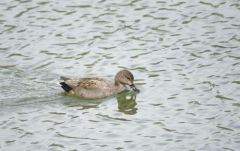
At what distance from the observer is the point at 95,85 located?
20.4 meters

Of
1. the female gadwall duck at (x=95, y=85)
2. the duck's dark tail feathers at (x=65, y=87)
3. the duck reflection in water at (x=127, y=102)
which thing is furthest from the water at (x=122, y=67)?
the duck's dark tail feathers at (x=65, y=87)

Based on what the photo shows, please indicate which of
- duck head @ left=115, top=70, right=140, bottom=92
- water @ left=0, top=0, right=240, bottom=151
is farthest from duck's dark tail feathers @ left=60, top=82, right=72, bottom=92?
duck head @ left=115, top=70, right=140, bottom=92

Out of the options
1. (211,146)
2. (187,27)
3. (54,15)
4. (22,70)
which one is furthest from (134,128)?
(54,15)

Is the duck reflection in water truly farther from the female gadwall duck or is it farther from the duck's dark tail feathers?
the duck's dark tail feathers

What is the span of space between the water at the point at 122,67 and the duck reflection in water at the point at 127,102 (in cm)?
6

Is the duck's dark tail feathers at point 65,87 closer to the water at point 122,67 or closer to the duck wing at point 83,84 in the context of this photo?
the duck wing at point 83,84

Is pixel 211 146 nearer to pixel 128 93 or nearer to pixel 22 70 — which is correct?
pixel 128 93

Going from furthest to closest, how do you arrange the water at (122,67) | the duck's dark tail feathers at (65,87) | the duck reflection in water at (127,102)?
the duck's dark tail feathers at (65,87) → the duck reflection in water at (127,102) → the water at (122,67)

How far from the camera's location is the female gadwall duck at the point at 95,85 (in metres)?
20.4

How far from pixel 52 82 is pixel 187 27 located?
207 inches

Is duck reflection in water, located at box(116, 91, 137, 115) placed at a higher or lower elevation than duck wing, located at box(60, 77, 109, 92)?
lower

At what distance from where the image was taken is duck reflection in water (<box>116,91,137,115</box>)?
63.6 feet

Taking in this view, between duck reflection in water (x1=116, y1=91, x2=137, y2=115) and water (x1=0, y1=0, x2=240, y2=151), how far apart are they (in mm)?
58

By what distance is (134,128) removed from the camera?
58.2 feet
